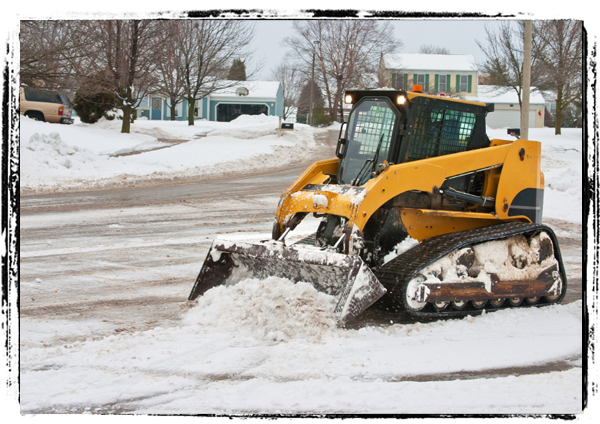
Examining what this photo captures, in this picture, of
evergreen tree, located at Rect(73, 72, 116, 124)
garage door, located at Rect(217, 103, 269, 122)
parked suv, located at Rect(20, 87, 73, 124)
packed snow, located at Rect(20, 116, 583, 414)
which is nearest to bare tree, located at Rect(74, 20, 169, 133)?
parked suv, located at Rect(20, 87, 73, 124)

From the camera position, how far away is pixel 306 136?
31.0 meters

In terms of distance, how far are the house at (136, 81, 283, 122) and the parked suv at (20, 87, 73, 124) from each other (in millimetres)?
19617

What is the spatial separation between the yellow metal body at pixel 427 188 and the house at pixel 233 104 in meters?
39.4

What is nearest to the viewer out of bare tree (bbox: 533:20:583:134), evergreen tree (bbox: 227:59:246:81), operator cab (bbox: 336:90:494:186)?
operator cab (bbox: 336:90:494:186)

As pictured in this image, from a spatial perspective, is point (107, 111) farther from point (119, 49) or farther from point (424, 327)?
point (424, 327)

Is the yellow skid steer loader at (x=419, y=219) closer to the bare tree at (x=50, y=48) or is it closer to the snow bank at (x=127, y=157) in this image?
the snow bank at (x=127, y=157)

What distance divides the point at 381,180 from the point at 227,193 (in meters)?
9.24

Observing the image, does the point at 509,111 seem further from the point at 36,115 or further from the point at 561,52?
the point at 36,115

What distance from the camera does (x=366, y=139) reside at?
21.2ft

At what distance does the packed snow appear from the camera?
4.12m

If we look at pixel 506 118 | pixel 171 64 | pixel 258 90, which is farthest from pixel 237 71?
pixel 506 118

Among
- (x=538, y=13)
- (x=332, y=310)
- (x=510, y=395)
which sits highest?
(x=538, y=13)

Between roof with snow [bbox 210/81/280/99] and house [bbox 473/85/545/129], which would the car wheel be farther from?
house [bbox 473/85/545/129]

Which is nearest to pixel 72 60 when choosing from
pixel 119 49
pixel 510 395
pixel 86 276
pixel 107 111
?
pixel 119 49
